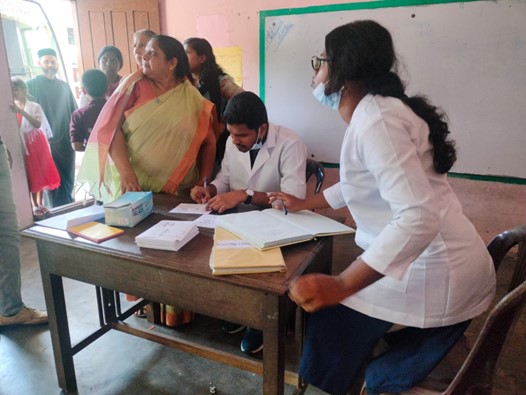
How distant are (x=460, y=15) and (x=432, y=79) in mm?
438

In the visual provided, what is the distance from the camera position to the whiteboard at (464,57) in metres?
2.55

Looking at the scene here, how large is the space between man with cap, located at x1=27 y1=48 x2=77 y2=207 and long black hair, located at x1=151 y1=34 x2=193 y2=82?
87.0 inches

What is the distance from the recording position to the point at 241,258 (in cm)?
100

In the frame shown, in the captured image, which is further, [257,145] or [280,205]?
[257,145]

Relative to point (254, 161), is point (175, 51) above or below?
above

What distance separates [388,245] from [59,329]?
1321mm

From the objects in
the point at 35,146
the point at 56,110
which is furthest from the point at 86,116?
the point at 56,110

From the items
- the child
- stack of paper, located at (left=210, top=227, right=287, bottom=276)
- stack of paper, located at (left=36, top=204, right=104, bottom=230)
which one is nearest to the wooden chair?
stack of paper, located at (left=210, top=227, right=287, bottom=276)

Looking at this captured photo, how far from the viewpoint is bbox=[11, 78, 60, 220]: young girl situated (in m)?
3.02

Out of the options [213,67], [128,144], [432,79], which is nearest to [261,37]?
[213,67]

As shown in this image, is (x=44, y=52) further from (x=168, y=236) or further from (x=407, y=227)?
(x=407, y=227)

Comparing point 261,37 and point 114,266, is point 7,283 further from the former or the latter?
point 261,37

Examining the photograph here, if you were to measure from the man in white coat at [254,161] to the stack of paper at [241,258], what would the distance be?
0.42 m

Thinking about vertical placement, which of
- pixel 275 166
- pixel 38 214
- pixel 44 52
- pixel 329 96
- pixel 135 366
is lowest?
pixel 135 366
